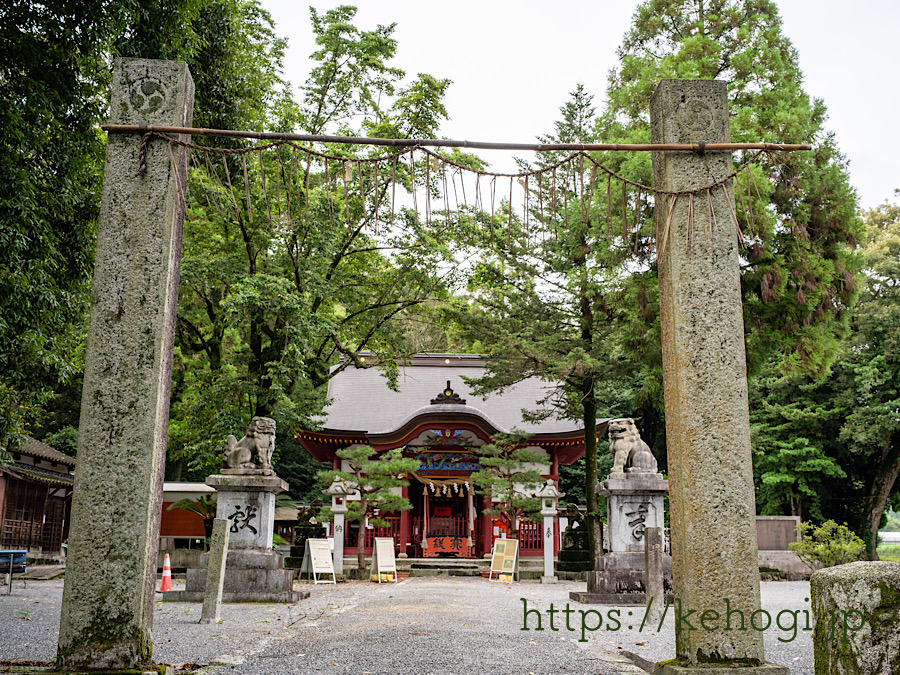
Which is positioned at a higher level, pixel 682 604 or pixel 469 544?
pixel 682 604

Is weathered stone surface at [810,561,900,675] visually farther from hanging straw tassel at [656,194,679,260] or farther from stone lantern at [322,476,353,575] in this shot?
stone lantern at [322,476,353,575]

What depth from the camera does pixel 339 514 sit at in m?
14.5

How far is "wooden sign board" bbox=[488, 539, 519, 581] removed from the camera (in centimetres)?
1355

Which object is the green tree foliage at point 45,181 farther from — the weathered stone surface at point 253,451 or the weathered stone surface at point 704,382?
the weathered stone surface at point 704,382

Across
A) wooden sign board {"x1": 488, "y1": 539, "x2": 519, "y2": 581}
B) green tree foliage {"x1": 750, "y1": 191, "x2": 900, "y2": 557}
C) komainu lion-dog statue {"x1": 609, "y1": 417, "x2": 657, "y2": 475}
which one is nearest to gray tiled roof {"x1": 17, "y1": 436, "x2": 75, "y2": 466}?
wooden sign board {"x1": 488, "y1": 539, "x2": 519, "y2": 581}

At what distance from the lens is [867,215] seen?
72.4ft

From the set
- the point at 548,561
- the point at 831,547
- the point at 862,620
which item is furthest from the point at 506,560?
the point at 862,620

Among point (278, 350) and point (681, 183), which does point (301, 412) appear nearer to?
point (278, 350)

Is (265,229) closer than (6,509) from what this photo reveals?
Yes

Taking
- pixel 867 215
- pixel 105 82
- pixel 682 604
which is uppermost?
pixel 867 215

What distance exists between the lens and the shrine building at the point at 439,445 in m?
17.5

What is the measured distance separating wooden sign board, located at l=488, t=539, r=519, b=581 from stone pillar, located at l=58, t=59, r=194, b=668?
10.9 metres

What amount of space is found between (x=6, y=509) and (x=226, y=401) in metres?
9.24

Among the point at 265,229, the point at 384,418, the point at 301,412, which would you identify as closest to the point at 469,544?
the point at 384,418
